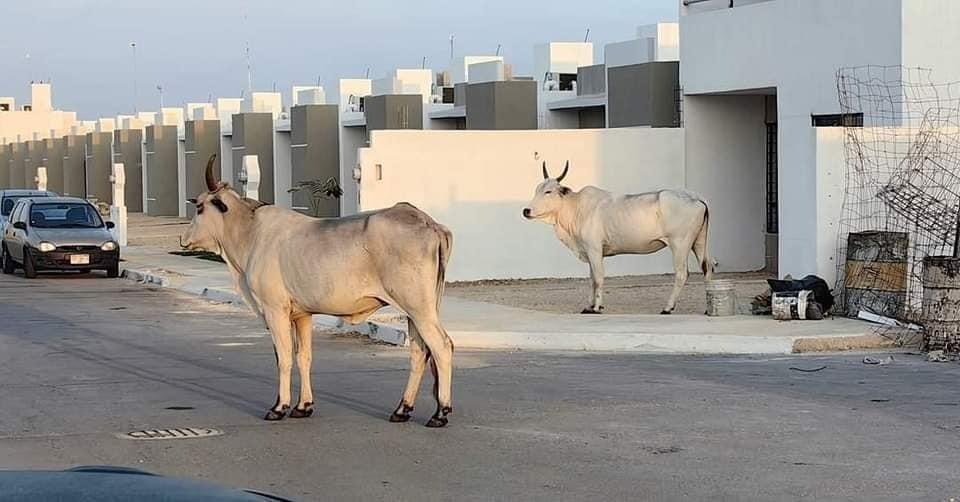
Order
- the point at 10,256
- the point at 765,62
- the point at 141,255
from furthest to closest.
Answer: the point at 141,255, the point at 10,256, the point at 765,62

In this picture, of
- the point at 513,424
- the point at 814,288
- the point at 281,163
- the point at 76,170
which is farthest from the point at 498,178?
the point at 76,170

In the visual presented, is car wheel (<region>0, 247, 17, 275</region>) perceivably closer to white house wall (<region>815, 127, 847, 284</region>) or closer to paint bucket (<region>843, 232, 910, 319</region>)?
white house wall (<region>815, 127, 847, 284</region>)

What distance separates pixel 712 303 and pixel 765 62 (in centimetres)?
698

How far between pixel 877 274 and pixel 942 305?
221cm

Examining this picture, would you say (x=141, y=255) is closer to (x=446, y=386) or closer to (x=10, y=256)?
(x=10, y=256)

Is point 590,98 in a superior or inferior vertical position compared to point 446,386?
superior

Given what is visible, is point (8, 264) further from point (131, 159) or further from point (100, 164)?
point (100, 164)

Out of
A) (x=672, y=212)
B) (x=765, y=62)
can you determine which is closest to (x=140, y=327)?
(x=672, y=212)

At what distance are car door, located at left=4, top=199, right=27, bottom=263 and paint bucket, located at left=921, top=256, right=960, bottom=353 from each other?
20352mm

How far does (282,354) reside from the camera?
11766mm

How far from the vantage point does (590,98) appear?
33188mm

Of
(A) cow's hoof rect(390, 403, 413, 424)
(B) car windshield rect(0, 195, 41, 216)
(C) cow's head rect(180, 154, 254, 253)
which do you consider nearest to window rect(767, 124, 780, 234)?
(C) cow's head rect(180, 154, 254, 253)

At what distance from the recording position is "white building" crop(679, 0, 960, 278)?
19391 mm

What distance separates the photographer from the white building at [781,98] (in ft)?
63.6
